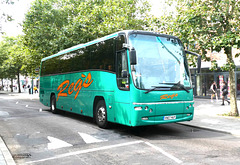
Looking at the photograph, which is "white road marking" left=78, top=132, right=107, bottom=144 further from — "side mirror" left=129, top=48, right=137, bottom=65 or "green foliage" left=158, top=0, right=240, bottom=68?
"green foliage" left=158, top=0, right=240, bottom=68

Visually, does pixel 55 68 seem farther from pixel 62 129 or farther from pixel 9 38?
pixel 9 38

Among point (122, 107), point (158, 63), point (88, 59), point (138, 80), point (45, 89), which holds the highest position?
point (88, 59)

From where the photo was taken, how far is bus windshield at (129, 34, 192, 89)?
25.7ft

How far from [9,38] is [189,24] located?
48346mm

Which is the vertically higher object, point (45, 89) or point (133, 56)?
point (133, 56)

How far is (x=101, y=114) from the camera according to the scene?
31.2 feet

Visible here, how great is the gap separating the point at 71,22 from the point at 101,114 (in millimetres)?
14345

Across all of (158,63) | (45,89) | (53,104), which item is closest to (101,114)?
(158,63)

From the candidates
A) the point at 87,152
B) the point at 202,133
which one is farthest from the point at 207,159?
the point at 202,133

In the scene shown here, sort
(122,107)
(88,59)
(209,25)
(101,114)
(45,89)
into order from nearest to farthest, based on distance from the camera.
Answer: (122,107) → (101,114) → (88,59) → (209,25) → (45,89)

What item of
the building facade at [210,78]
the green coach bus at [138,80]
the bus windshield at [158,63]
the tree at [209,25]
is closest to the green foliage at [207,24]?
the tree at [209,25]

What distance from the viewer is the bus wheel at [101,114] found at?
366 inches

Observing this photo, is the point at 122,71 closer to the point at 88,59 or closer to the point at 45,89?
the point at 88,59

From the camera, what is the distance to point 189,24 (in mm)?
12086
